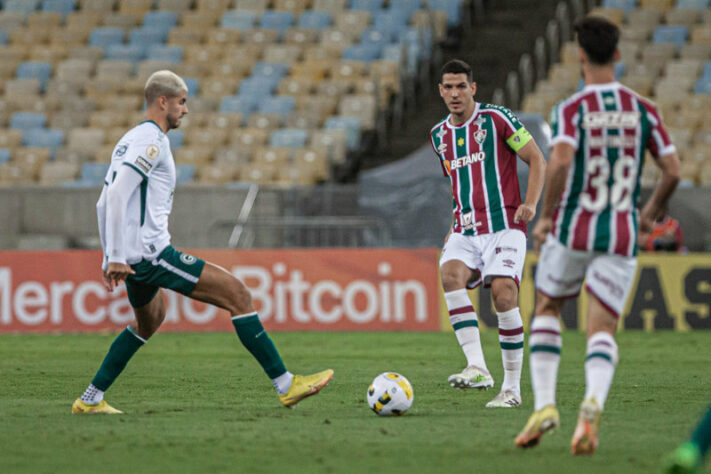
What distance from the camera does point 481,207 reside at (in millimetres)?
8539

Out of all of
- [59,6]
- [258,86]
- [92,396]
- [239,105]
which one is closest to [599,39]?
[92,396]

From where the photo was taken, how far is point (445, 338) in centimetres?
1510

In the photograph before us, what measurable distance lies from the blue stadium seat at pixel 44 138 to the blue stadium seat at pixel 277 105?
146 inches

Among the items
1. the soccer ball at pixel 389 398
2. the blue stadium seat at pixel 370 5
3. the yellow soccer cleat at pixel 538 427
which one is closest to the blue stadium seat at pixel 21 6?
the blue stadium seat at pixel 370 5

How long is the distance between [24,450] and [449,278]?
11.9 ft

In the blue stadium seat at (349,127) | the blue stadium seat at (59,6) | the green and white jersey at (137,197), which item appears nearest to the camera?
the green and white jersey at (137,197)

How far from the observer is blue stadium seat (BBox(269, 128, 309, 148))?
20406mm

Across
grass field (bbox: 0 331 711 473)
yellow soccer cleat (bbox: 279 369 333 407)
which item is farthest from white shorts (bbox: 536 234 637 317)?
yellow soccer cleat (bbox: 279 369 333 407)

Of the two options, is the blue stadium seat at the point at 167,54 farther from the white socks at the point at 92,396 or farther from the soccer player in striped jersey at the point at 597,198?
the soccer player in striped jersey at the point at 597,198

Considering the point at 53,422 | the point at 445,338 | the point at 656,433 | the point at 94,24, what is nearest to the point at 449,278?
the point at 656,433

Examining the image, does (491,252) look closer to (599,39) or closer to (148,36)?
(599,39)

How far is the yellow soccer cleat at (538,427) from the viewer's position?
222 inches

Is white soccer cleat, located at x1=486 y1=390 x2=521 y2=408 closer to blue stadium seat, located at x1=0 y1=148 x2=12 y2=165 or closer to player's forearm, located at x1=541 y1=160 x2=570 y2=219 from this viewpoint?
player's forearm, located at x1=541 y1=160 x2=570 y2=219

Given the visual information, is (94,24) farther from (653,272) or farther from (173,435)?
(173,435)
